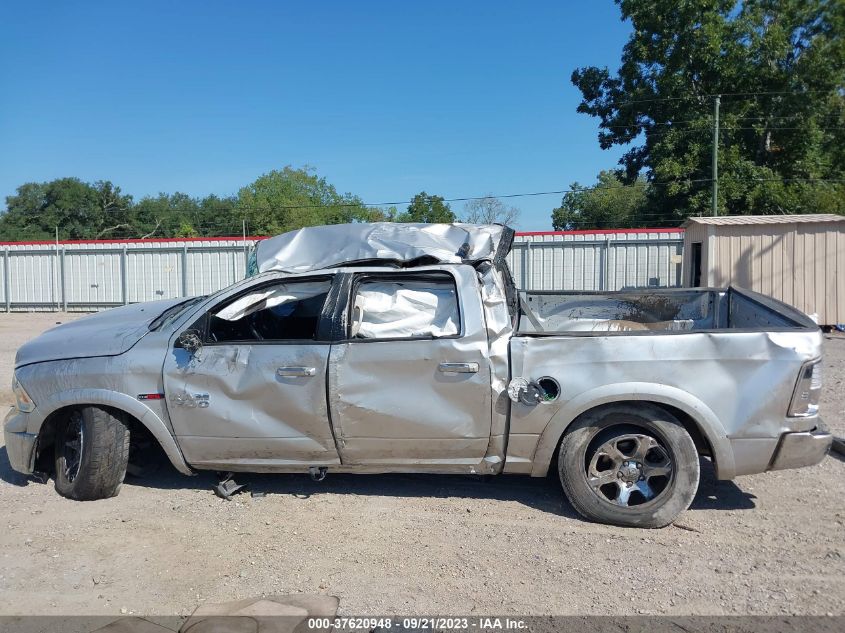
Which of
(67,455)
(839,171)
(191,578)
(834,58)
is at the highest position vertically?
(834,58)

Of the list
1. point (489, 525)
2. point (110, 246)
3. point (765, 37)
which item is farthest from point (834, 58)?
point (489, 525)

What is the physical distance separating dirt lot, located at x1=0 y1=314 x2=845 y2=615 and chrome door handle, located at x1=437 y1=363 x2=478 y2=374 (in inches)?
40.1

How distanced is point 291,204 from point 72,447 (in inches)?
2048

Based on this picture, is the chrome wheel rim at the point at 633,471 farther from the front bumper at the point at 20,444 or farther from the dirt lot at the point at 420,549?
the front bumper at the point at 20,444

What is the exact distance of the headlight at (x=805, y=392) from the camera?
443 centimetres

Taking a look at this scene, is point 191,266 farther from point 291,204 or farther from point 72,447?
point 291,204

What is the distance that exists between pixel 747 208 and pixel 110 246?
24.2 m

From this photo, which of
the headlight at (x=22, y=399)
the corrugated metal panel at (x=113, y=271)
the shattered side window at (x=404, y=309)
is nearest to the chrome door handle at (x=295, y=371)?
the shattered side window at (x=404, y=309)

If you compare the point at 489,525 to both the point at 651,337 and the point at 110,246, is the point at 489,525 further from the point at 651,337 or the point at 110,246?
the point at 110,246

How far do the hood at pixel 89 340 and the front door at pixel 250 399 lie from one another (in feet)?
1.53

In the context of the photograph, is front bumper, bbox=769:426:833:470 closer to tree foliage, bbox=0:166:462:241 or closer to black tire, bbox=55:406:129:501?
black tire, bbox=55:406:129:501

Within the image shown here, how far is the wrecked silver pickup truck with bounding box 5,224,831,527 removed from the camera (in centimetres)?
450

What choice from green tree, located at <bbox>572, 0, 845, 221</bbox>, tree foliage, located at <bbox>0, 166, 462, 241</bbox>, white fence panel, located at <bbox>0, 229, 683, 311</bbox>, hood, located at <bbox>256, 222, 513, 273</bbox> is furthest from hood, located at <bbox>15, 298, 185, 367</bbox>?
tree foliage, located at <bbox>0, 166, 462, 241</bbox>

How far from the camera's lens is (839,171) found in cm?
3120
